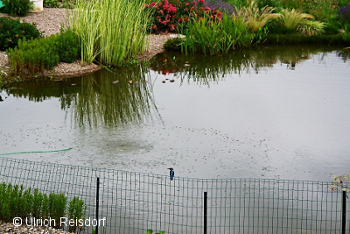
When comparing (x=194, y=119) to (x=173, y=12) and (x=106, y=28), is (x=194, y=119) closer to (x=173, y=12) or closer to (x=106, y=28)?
(x=106, y=28)

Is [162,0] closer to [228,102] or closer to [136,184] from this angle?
[228,102]

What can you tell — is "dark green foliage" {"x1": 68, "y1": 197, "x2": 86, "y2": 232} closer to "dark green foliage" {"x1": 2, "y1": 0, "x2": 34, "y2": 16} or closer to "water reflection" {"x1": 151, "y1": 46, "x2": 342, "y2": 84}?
"water reflection" {"x1": 151, "y1": 46, "x2": 342, "y2": 84}

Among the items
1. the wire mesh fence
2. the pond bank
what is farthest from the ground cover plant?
the wire mesh fence

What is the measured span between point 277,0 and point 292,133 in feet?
39.9

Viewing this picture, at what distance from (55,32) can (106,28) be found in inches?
107

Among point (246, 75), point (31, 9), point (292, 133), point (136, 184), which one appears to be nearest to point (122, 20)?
point (246, 75)

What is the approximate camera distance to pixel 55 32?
51.8 feet

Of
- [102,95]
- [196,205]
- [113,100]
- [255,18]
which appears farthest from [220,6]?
[196,205]

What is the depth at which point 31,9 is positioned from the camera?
17.3 metres

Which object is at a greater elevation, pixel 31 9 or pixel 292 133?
pixel 31 9

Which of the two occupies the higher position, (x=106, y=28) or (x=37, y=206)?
(x=106, y=28)

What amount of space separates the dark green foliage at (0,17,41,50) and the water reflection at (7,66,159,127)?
6.51 ft

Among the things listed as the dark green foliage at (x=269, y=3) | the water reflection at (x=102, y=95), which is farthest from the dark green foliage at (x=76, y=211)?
the dark green foliage at (x=269, y=3)

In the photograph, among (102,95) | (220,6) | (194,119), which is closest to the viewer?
(194,119)
